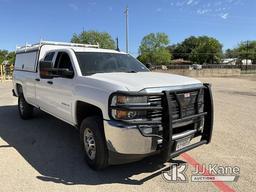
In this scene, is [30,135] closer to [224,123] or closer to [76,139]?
[76,139]

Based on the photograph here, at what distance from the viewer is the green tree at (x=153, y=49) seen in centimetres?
8244

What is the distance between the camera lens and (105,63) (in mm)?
5453

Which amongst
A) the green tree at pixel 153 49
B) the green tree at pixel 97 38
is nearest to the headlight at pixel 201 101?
the green tree at pixel 97 38

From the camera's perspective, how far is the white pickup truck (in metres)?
3.74

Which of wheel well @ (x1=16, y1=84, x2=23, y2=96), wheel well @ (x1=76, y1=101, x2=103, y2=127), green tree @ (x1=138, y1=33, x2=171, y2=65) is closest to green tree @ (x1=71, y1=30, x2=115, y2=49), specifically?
green tree @ (x1=138, y1=33, x2=171, y2=65)

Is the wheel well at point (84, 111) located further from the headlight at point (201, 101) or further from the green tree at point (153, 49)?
the green tree at point (153, 49)

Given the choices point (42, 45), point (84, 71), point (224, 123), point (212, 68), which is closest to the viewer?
point (84, 71)

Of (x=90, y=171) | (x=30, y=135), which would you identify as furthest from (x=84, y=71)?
(x=30, y=135)

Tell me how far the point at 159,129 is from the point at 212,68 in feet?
144

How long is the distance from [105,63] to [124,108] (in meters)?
2.00

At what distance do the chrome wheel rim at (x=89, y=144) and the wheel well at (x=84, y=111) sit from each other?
331 mm

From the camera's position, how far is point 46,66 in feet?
16.5

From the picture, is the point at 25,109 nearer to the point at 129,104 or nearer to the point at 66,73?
the point at 66,73

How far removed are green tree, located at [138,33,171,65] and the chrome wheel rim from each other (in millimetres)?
78605
